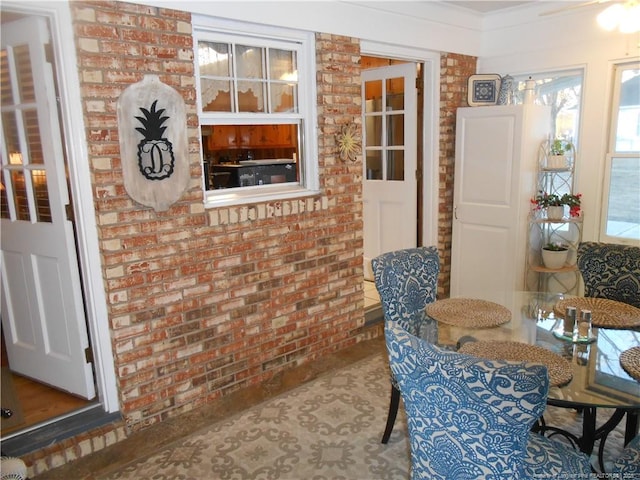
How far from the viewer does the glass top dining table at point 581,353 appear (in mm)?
1641

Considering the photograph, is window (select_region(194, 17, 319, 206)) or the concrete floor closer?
the concrete floor

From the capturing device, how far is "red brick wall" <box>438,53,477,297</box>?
14.0 feet

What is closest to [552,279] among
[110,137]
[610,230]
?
[610,230]

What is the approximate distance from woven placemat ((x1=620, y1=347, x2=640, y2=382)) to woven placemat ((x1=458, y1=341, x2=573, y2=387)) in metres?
0.19

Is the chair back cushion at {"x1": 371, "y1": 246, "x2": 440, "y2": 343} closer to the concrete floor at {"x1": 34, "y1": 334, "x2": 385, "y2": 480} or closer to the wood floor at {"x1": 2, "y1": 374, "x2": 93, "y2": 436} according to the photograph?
the concrete floor at {"x1": 34, "y1": 334, "x2": 385, "y2": 480}

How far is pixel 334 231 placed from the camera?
353cm

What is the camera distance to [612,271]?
2650 millimetres

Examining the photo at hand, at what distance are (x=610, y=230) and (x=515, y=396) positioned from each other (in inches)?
127

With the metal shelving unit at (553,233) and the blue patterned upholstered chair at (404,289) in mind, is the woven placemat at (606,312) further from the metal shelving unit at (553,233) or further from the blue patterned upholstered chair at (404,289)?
the metal shelving unit at (553,233)

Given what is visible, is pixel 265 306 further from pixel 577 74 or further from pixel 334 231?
pixel 577 74

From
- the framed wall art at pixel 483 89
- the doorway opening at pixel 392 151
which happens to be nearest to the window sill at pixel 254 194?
the doorway opening at pixel 392 151

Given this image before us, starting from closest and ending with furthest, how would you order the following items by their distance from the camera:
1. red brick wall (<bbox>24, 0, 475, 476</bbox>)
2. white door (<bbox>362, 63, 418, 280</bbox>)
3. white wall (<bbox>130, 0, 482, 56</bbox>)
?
red brick wall (<bbox>24, 0, 475, 476</bbox>), white wall (<bbox>130, 0, 482, 56</bbox>), white door (<bbox>362, 63, 418, 280</bbox>)

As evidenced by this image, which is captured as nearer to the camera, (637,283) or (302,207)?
(637,283)

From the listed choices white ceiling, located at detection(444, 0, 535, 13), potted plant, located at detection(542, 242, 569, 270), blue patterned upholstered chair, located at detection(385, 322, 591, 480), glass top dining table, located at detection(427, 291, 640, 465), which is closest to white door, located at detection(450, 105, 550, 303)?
potted plant, located at detection(542, 242, 569, 270)
